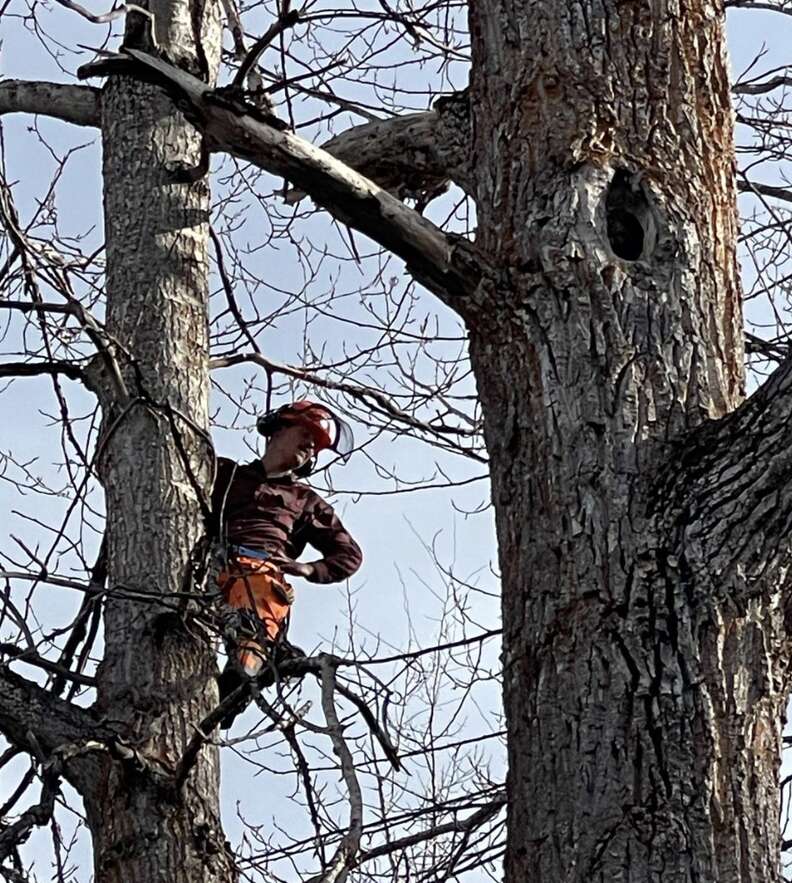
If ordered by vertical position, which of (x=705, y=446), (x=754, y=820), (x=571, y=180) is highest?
(x=571, y=180)

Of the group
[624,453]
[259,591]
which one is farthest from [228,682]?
[624,453]

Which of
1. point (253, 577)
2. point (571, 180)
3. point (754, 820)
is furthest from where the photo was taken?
point (253, 577)

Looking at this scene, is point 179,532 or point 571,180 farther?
point 179,532

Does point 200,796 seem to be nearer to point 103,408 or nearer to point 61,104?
point 103,408

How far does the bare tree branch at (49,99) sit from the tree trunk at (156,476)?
0.12 meters

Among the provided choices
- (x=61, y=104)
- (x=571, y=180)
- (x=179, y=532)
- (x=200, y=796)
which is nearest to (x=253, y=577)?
(x=179, y=532)

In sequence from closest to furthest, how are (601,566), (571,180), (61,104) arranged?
1. (601,566)
2. (571,180)
3. (61,104)

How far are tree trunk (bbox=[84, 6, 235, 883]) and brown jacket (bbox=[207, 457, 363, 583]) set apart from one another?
525 millimetres

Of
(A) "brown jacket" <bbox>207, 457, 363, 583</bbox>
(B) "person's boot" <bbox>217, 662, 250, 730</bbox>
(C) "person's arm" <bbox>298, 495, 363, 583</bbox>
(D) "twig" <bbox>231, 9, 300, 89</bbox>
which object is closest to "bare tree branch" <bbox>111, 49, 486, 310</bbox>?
(D) "twig" <bbox>231, 9, 300, 89</bbox>

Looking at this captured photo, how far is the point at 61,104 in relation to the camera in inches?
207

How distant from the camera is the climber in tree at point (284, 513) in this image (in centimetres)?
504

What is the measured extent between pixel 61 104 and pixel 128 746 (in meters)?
2.23

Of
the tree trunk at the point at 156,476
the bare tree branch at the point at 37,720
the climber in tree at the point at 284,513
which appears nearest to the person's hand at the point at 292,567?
the climber in tree at the point at 284,513

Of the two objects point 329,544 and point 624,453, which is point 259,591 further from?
point 624,453
